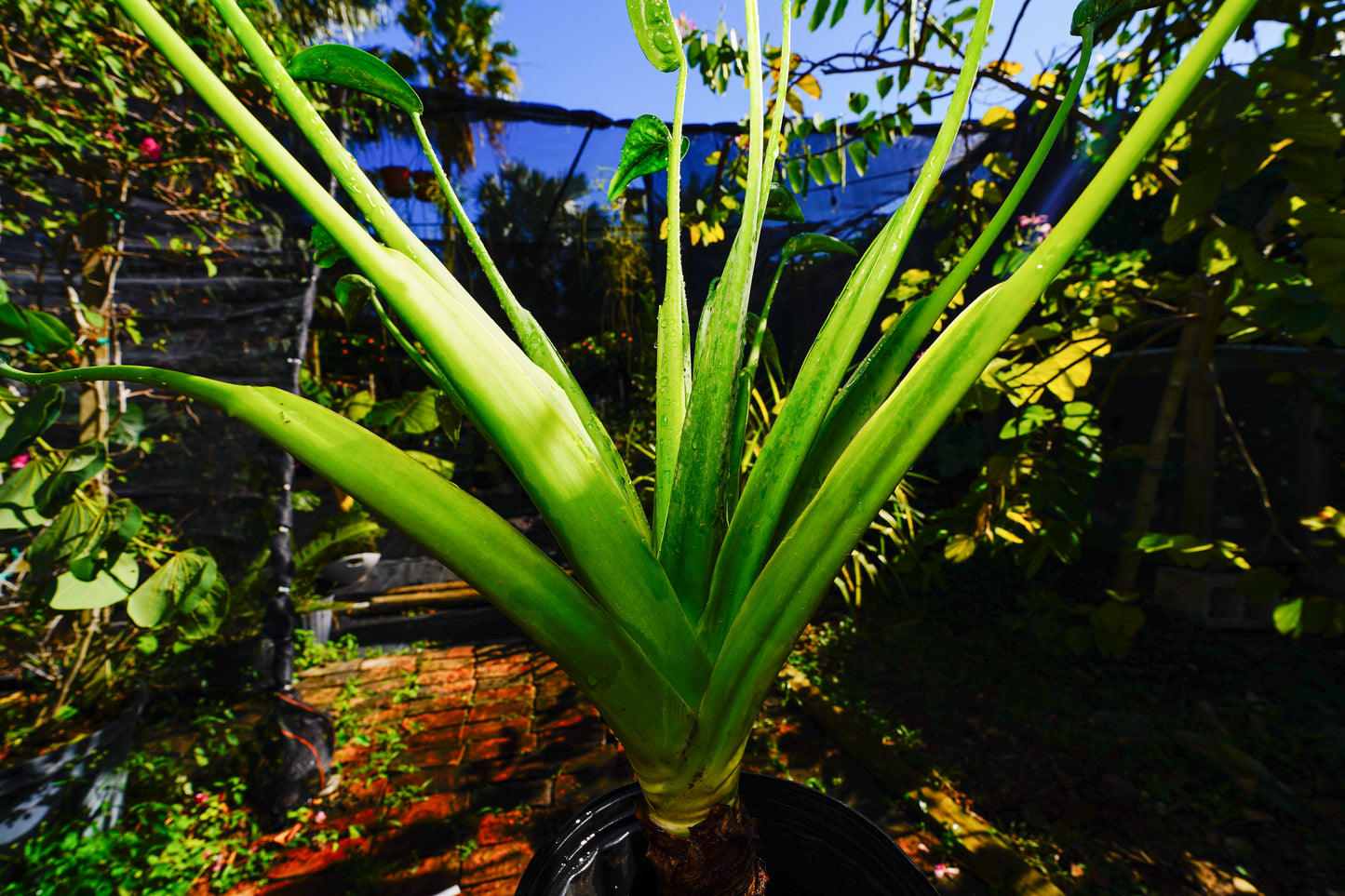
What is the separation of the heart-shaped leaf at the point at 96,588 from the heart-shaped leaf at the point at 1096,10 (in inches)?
78.2

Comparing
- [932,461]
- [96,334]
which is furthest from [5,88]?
[932,461]

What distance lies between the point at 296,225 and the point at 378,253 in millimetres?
2582

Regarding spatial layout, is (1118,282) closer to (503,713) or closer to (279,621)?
(503,713)

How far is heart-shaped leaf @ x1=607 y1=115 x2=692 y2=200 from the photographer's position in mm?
704

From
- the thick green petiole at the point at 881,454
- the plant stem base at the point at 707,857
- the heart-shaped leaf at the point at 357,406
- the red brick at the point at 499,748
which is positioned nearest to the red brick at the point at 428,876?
the red brick at the point at 499,748

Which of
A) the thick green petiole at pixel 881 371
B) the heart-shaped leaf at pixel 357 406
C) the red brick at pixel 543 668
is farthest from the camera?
the heart-shaped leaf at pixel 357 406

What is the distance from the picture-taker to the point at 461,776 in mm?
2121

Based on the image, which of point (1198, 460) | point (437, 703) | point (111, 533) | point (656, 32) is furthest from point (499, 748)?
point (1198, 460)

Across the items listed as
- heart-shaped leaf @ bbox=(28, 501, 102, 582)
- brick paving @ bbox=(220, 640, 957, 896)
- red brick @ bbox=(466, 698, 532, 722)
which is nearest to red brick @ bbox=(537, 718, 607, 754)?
brick paving @ bbox=(220, 640, 957, 896)

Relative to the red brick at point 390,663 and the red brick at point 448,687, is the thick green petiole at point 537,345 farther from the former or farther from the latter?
the red brick at point 390,663

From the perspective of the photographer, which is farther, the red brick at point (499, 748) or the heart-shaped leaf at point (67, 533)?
the red brick at point (499, 748)

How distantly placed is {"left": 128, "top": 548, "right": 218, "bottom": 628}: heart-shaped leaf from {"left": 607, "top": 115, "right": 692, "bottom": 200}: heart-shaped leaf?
1.42 metres

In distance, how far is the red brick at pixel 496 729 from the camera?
2387 millimetres

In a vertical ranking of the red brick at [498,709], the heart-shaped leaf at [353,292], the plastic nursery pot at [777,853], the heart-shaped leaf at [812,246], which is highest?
the heart-shaped leaf at [812,246]
